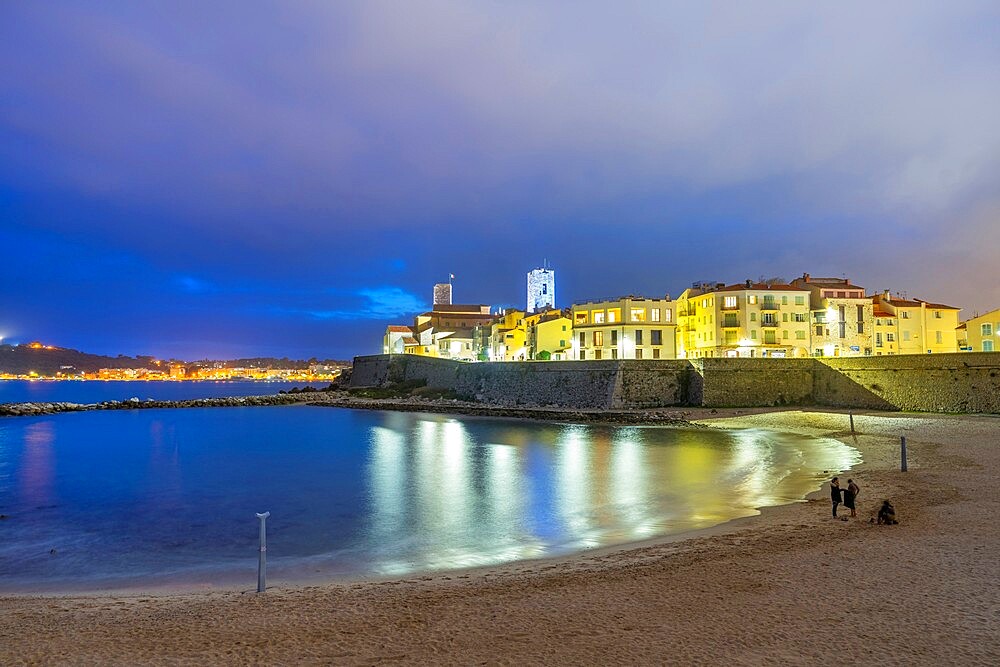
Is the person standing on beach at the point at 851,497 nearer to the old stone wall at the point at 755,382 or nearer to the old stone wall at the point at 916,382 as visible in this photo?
the old stone wall at the point at 916,382

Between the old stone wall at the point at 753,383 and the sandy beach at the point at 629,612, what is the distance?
24.8m

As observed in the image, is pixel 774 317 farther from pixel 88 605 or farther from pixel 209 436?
pixel 88 605

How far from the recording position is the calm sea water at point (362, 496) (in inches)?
462

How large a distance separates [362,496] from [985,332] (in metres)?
46.8

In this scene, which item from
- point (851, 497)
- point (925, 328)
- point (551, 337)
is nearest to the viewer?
point (851, 497)

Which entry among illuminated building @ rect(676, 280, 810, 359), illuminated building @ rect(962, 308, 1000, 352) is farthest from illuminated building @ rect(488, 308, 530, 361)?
illuminated building @ rect(962, 308, 1000, 352)

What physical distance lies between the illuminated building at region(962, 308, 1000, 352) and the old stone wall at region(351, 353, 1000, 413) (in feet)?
50.3

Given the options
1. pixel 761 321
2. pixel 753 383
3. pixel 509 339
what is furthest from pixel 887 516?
pixel 509 339

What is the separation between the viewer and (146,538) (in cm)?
1370

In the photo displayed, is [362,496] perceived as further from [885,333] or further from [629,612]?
[885,333]

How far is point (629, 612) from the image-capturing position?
719cm

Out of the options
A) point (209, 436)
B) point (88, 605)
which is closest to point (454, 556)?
point (88, 605)

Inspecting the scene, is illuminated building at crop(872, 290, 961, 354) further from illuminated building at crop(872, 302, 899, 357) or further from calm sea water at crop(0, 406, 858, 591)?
calm sea water at crop(0, 406, 858, 591)

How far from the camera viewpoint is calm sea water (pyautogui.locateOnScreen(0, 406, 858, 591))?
1174 cm
